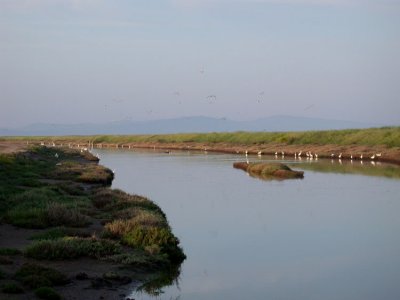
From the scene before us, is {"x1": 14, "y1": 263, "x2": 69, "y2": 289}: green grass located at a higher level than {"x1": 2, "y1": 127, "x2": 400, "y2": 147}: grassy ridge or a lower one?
lower

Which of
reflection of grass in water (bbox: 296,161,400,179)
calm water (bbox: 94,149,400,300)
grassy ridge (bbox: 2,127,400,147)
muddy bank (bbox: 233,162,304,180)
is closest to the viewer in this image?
calm water (bbox: 94,149,400,300)

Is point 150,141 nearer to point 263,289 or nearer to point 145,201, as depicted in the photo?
point 145,201

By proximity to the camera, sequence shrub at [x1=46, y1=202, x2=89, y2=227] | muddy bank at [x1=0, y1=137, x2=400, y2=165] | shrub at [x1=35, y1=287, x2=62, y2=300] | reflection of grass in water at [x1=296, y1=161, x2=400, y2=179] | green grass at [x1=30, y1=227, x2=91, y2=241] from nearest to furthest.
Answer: shrub at [x1=35, y1=287, x2=62, y2=300] < green grass at [x1=30, y1=227, x2=91, y2=241] < shrub at [x1=46, y1=202, x2=89, y2=227] < reflection of grass in water at [x1=296, y1=161, x2=400, y2=179] < muddy bank at [x1=0, y1=137, x2=400, y2=165]

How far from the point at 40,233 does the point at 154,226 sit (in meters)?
3.66

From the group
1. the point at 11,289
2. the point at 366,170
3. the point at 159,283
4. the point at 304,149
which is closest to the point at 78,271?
the point at 159,283

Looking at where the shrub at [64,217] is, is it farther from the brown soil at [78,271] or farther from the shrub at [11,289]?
the shrub at [11,289]

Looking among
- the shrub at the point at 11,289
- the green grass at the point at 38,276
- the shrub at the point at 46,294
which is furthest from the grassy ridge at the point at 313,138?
the shrub at the point at 11,289

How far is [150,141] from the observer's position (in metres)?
143

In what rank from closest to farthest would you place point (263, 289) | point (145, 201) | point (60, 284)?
point (60, 284) → point (263, 289) → point (145, 201)

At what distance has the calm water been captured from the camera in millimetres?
17547

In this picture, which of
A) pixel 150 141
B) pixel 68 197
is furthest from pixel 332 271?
pixel 150 141

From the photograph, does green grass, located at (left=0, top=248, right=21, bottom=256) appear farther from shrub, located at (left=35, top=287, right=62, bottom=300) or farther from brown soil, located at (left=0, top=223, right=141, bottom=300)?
shrub, located at (left=35, top=287, right=62, bottom=300)

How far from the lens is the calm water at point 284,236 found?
1755 cm

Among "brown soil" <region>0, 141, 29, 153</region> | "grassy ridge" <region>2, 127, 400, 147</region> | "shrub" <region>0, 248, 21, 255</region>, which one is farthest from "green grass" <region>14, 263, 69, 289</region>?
"grassy ridge" <region>2, 127, 400, 147</region>
